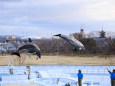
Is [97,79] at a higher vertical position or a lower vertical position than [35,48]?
lower

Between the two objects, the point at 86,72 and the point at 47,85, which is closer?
the point at 47,85

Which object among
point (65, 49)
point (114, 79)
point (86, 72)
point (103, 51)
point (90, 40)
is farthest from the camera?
point (65, 49)

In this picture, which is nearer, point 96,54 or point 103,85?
point 103,85

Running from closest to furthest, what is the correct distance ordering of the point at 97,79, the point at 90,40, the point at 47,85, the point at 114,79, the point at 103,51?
the point at 114,79 → the point at 47,85 → the point at 97,79 → the point at 90,40 → the point at 103,51

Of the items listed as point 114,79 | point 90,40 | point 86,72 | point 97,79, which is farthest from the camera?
point 90,40

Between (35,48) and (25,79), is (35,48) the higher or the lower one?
the higher one

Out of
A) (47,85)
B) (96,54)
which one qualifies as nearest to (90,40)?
(96,54)

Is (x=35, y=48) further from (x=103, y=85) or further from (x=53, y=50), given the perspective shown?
(x=53, y=50)

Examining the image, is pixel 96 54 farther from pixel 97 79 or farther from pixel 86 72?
pixel 97 79

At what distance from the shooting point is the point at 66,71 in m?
18.3

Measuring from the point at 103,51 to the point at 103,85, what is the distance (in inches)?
1197

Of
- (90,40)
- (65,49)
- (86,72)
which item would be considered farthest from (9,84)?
(65,49)

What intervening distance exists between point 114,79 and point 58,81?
179 inches

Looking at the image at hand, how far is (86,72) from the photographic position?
707 inches
